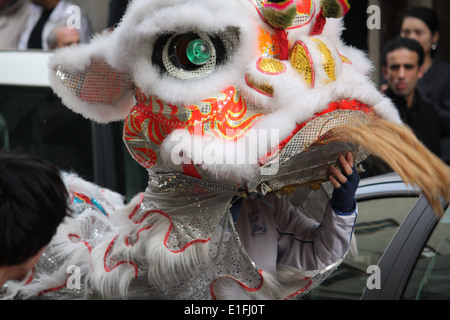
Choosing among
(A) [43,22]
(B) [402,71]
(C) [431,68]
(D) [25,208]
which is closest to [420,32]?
(C) [431,68]

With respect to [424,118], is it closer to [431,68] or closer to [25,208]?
[431,68]

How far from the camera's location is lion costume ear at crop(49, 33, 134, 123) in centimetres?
214

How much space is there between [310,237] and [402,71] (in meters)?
2.14

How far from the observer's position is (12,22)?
17.7 ft

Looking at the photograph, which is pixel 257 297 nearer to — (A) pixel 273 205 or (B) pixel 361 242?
(A) pixel 273 205

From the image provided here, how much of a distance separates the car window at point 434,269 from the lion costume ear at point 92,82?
3.88ft

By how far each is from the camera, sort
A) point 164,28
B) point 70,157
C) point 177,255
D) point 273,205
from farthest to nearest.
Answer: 1. point 70,157
2. point 273,205
3. point 177,255
4. point 164,28

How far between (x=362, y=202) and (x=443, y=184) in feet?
3.47

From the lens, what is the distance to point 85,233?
2402mm

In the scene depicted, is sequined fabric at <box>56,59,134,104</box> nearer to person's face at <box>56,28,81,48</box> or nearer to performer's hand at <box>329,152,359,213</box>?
performer's hand at <box>329,152,359,213</box>

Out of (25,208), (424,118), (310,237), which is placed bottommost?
(310,237)

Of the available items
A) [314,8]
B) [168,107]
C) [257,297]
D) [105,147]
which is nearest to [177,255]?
[257,297]

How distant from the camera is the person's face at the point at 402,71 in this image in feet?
13.4

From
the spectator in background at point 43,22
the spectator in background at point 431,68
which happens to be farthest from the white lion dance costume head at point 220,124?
the spectator in background at point 43,22
